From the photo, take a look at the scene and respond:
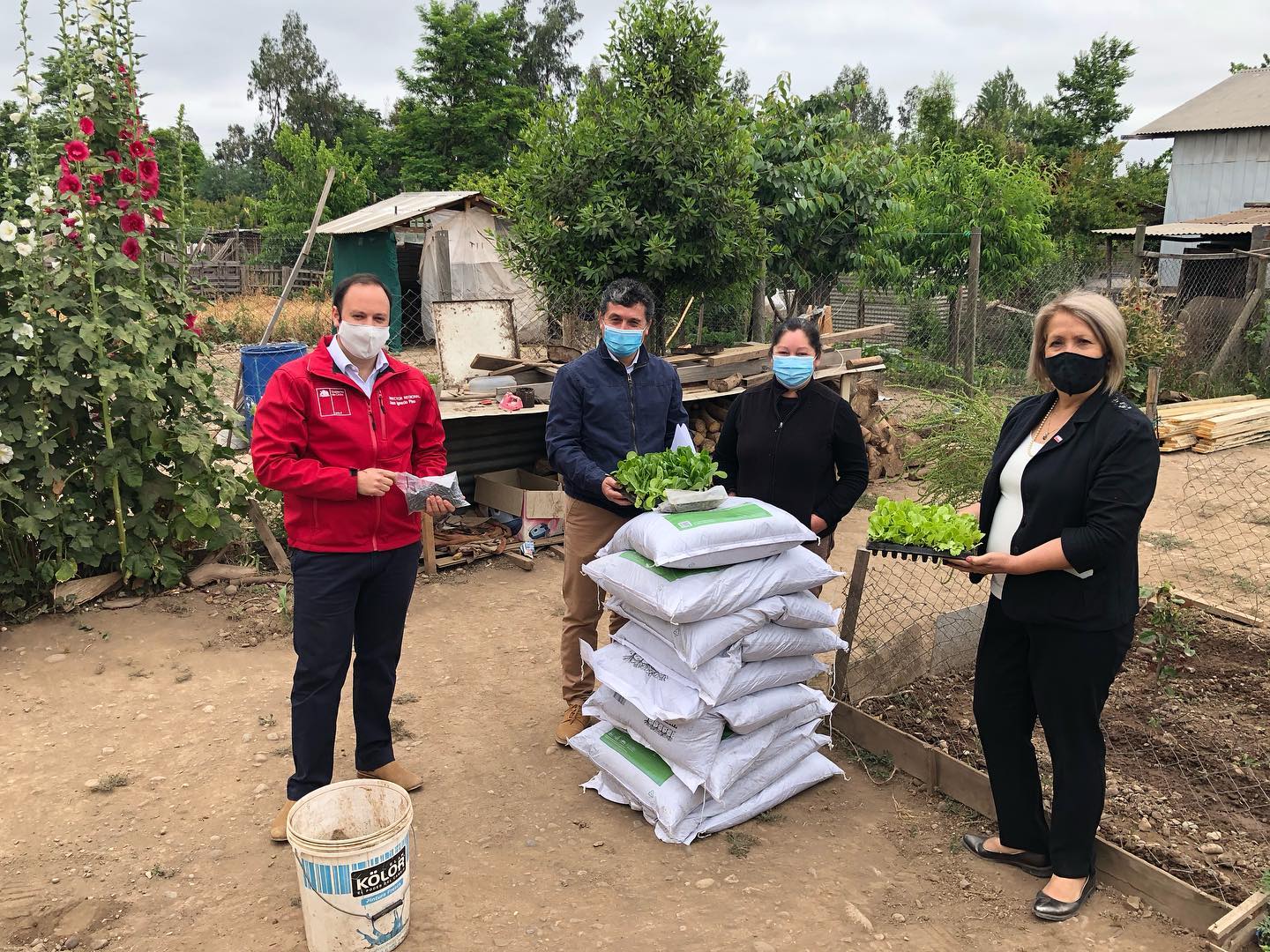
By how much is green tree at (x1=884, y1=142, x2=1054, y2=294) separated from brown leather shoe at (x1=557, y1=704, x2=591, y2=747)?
10100 mm

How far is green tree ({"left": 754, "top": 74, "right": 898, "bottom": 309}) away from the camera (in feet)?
27.7

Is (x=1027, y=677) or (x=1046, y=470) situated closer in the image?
(x=1046, y=470)

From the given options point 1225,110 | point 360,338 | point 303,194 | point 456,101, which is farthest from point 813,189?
point 456,101

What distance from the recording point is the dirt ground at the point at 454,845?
111 inches

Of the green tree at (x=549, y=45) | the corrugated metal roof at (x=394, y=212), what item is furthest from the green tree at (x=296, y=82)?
the corrugated metal roof at (x=394, y=212)

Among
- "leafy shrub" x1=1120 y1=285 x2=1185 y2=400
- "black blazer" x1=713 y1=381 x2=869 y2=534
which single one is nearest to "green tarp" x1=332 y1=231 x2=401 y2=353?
"leafy shrub" x1=1120 y1=285 x2=1185 y2=400

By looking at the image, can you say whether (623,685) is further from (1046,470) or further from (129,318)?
(129,318)

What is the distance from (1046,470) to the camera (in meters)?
2.76

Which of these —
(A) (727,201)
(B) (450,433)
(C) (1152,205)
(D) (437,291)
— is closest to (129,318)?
(B) (450,433)

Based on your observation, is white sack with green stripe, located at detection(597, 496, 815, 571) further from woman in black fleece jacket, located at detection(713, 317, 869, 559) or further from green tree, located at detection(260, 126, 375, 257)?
green tree, located at detection(260, 126, 375, 257)

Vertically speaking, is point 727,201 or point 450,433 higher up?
point 727,201

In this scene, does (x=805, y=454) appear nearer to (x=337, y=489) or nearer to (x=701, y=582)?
(x=701, y=582)

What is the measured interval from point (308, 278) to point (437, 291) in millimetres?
9837

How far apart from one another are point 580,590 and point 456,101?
2965 cm
